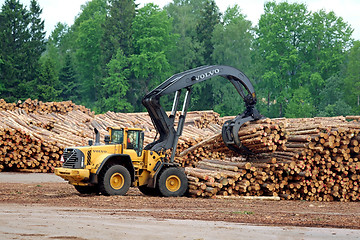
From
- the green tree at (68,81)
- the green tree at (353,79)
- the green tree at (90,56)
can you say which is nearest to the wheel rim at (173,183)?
the green tree at (353,79)

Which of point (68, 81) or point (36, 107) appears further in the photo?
point (68, 81)

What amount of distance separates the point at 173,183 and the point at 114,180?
1.77 metres

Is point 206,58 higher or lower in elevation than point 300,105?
higher

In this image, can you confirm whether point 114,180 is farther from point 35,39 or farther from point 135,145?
point 35,39

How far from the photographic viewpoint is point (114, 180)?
15.9 metres

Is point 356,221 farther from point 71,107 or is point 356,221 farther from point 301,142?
point 71,107

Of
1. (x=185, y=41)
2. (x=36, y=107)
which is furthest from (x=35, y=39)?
(x=36, y=107)

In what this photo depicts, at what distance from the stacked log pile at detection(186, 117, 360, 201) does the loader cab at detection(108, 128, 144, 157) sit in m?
1.86

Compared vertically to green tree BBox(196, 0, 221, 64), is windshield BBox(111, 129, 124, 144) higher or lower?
lower

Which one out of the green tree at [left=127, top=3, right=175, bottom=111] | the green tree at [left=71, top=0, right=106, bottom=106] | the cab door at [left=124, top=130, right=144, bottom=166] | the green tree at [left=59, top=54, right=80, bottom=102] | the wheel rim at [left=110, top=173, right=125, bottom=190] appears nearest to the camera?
the wheel rim at [left=110, top=173, right=125, bottom=190]

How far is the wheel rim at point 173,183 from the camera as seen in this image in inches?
655

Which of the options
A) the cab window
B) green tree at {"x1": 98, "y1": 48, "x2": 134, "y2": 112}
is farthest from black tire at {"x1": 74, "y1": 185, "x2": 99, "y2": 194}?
green tree at {"x1": 98, "y1": 48, "x2": 134, "y2": 112}

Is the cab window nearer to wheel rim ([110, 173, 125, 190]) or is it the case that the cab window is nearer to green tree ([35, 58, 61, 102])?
wheel rim ([110, 173, 125, 190])

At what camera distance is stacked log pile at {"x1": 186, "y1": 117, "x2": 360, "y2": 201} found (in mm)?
17312
